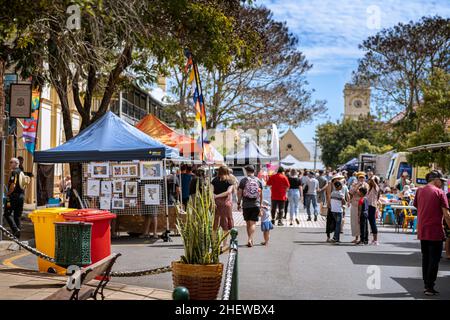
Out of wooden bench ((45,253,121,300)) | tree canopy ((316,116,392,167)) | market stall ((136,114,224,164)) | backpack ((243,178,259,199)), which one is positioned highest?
tree canopy ((316,116,392,167))

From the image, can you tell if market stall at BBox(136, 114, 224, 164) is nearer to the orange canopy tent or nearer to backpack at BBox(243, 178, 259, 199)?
the orange canopy tent

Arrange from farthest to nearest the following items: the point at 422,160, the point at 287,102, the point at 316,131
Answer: the point at 316,131
the point at 287,102
the point at 422,160

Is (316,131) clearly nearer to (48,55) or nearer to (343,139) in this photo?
(343,139)

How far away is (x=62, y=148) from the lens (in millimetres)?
14836

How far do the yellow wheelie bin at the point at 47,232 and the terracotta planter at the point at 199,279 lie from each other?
3563 mm

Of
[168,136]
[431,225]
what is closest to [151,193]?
[168,136]

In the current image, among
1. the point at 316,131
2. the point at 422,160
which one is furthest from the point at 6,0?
the point at 316,131

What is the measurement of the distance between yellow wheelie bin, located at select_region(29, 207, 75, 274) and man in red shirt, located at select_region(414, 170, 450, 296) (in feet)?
17.4

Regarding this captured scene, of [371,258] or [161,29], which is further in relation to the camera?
[161,29]

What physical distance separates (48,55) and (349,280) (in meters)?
8.66

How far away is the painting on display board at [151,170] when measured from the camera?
15078 millimetres

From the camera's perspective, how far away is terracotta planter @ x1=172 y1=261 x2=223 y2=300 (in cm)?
737

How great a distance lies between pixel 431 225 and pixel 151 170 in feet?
24.1

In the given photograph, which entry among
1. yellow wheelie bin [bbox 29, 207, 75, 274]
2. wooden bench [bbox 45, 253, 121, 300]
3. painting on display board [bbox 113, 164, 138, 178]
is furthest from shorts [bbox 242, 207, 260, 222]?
wooden bench [bbox 45, 253, 121, 300]
